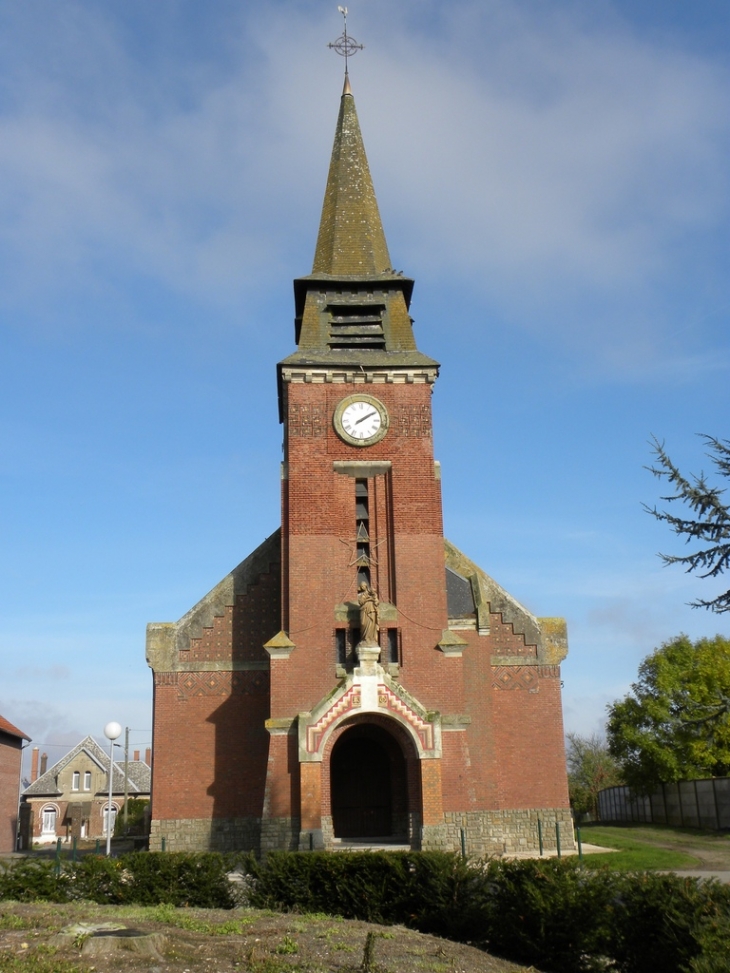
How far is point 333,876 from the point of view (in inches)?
583

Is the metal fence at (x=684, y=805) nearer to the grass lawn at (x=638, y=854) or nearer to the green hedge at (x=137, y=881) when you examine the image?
the grass lawn at (x=638, y=854)

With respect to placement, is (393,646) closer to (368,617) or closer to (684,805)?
(368,617)

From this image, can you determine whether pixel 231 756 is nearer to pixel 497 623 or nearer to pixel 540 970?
pixel 497 623

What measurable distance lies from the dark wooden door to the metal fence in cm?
1551

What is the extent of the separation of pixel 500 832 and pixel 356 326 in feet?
54.7

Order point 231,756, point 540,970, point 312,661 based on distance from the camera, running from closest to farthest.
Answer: point 540,970 < point 312,661 < point 231,756

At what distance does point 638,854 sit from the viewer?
26.7 metres

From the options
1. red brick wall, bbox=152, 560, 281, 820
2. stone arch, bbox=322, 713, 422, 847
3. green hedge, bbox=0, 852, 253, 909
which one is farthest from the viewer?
red brick wall, bbox=152, 560, 281, 820

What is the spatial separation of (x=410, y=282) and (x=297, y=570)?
10969mm

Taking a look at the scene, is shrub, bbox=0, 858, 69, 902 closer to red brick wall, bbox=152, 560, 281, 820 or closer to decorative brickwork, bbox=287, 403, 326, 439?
red brick wall, bbox=152, 560, 281, 820

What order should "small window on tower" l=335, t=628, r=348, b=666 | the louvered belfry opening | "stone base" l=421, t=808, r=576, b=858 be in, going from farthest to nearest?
the louvered belfry opening
"small window on tower" l=335, t=628, r=348, b=666
"stone base" l=421, t=808, r=576, b=858

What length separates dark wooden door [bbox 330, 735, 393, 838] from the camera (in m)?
28.8

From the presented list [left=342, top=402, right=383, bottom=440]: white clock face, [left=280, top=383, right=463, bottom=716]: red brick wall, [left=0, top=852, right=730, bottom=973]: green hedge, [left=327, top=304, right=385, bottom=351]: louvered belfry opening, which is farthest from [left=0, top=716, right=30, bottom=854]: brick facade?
[left=0, top=852, right=730, bottom=973]: green hedge

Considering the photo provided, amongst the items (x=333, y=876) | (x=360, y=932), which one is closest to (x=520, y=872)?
(x=360, y=932)
